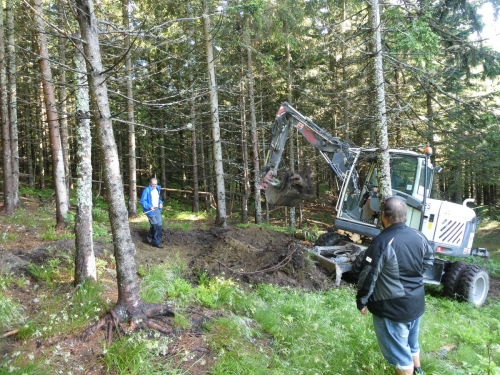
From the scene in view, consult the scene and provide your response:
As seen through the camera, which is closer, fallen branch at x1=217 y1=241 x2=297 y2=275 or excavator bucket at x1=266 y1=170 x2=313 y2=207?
fallen branch at x1=217 y1=241 x2=297 y2=275

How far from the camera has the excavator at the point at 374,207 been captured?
7.52 metres

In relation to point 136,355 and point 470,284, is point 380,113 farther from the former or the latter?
point 136,355

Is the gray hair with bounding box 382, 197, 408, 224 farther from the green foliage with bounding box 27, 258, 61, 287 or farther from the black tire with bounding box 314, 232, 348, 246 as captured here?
the black tire with bounding box 314, 232, 348, 246

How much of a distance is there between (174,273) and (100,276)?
47.1 inches

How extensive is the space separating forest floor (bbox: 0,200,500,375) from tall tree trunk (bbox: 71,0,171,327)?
0.35 meters

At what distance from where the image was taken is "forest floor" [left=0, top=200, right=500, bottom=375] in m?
3.39

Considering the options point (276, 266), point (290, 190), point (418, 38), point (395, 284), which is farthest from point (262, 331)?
point (418, 38)

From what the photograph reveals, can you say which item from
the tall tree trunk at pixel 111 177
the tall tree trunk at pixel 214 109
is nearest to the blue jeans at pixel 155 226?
the tall tree trunk at pixel 214 109

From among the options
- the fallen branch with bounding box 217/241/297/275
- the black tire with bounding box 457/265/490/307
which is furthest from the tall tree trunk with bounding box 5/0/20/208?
the black tire with bounding box 457/265/490/307

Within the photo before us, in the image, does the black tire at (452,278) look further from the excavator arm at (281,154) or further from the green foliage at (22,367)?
the green foliage at (22,367)

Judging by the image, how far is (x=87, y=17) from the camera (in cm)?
377

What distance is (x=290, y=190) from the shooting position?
8.55 m

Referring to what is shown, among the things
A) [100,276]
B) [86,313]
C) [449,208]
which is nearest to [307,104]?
[449,208]

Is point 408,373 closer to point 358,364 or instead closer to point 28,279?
point 358,364
